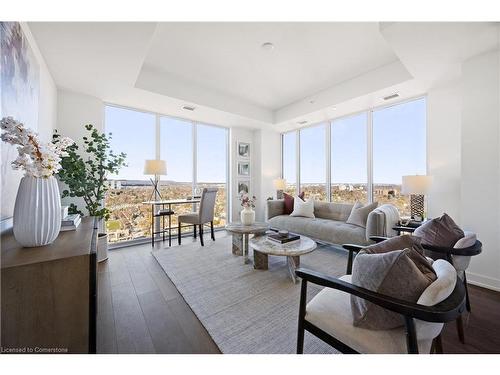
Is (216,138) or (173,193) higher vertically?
(216,138)

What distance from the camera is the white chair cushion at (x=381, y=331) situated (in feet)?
2.71

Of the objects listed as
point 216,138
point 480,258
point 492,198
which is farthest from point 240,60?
point 480,258

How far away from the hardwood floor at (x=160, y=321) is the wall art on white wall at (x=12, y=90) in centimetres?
106

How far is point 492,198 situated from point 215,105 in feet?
13.2

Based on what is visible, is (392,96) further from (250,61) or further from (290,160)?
(290,160)

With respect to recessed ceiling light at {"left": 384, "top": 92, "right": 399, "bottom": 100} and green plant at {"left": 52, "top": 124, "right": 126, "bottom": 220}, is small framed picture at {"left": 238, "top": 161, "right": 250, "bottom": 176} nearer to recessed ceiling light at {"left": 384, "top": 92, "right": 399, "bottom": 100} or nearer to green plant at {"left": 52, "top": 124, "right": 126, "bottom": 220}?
green plant at {"left": 52, "top": 124, "right": 126, "bottom": 220}

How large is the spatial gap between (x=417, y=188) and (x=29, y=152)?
3688 millimetres

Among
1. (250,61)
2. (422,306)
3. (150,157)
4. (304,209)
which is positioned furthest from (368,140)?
(150,157)

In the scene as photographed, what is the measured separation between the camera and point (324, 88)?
375cm

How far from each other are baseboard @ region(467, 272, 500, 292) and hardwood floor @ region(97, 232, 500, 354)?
9 centimetres

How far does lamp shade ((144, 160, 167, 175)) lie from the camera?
11.3ft

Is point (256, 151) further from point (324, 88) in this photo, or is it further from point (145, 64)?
point (145, 64)

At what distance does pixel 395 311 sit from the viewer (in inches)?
31.6

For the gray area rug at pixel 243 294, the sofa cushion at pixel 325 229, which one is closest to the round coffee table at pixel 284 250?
the gray area rug at pixel 243 294
